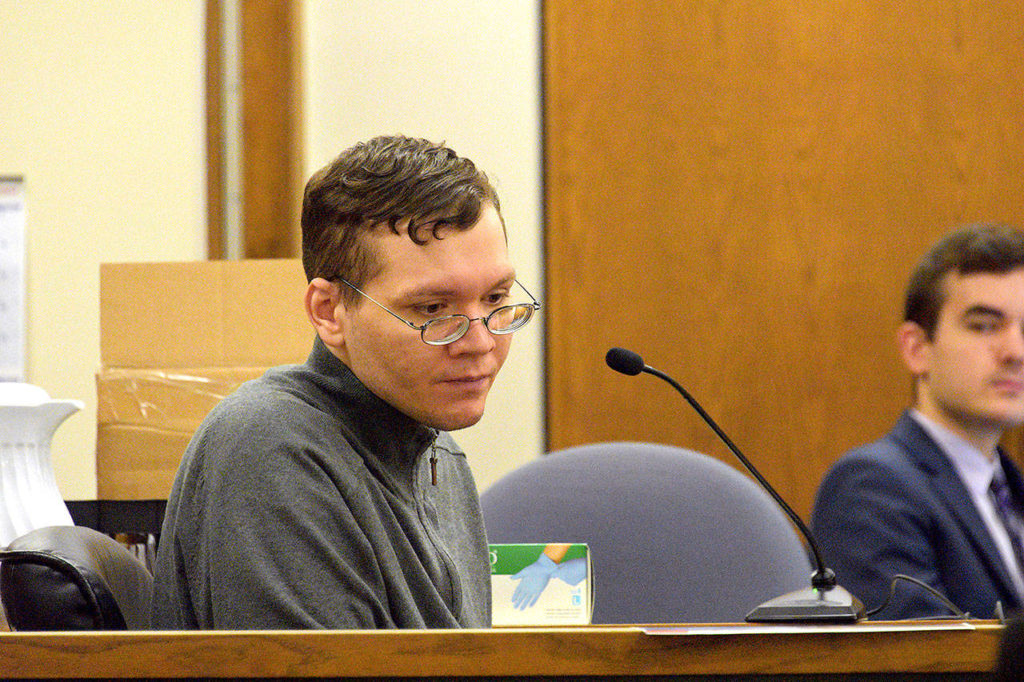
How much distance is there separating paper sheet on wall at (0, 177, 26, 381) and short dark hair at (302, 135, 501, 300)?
168 centimetres

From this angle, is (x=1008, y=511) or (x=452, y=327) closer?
(x=452, y=327)

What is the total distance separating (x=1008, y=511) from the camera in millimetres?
1943

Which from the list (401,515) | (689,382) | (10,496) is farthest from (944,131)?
(10,496)

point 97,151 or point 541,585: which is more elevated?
point 97,151

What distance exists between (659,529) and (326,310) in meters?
0.81

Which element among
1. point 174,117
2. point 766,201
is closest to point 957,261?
point 766,201

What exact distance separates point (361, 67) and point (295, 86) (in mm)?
172

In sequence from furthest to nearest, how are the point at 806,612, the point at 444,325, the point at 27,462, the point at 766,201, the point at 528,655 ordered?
1. the point at 766,201
2. the point at 27,462
3. the point at 444,325
4. the point at 806,612
5. the point at 528,655

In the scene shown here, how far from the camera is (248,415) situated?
1066 mm

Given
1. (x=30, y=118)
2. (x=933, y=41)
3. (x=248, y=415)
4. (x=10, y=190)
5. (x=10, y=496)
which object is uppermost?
(x=933, y=41)

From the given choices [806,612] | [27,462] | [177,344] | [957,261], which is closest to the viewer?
[806,612]

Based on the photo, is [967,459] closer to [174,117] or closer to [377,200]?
[377,200]

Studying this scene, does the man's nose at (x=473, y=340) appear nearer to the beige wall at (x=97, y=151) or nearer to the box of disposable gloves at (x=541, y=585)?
the box of disposable gloves at (x=541, y=585)

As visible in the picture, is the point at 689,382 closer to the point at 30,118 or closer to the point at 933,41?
the point at 933,41
